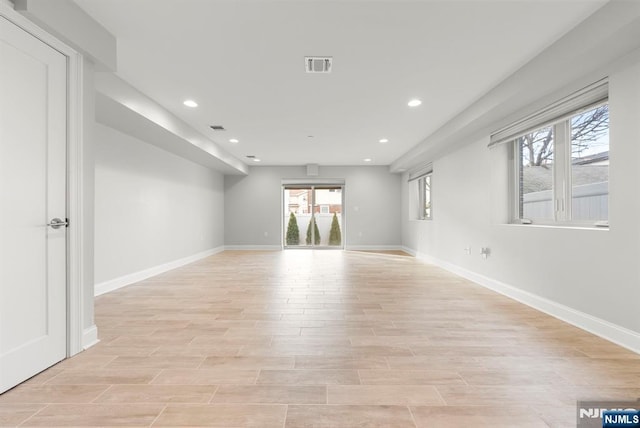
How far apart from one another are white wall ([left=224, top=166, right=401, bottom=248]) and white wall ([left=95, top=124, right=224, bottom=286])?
168 cm

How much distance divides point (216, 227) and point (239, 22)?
6.66 metres

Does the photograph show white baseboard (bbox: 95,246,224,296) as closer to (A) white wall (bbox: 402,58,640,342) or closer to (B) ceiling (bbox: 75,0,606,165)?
(B) ceiling (bbox: 75,0,606,165)

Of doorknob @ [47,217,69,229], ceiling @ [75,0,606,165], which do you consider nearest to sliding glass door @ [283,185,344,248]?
ceiling @ [75,0,606,165]

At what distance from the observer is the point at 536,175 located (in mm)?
3572

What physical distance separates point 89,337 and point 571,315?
13.0ft

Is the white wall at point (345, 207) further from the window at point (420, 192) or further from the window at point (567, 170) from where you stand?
the window at point (567, 170)

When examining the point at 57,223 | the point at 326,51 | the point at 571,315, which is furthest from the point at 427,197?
the point at 57,223

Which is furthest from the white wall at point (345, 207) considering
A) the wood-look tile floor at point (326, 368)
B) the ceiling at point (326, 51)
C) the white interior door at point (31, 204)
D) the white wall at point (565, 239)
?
the white interior door at point (31, 204)

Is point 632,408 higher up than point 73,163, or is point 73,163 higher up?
point 73,163

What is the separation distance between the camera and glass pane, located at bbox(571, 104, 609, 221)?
8.77 ft

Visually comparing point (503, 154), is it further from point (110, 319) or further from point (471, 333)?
point (110, 319)

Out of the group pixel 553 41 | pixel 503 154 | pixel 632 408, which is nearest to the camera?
pixel 632 408

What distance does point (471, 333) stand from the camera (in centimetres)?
253

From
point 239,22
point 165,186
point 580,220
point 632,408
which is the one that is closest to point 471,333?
point 632,408
